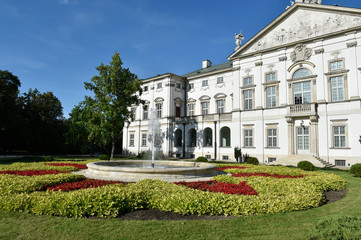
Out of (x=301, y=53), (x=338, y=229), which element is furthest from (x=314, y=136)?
(x=338, y=229)

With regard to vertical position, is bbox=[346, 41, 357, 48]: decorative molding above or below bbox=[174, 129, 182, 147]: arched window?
above

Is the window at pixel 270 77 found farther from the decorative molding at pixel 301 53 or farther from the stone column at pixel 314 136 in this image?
the stone column at pixel 314 136

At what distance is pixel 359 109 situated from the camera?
25406mm

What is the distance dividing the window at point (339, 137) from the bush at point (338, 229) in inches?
984

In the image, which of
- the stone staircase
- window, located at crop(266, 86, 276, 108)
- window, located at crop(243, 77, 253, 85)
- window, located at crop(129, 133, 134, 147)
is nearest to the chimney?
window, located at crop(243, 77, 253, 85)

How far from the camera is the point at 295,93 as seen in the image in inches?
1176

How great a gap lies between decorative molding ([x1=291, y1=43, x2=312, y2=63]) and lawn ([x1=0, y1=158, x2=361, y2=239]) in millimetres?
26673

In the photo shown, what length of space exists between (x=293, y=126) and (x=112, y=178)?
915 inches

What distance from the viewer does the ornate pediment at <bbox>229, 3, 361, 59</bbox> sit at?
26.9 metres

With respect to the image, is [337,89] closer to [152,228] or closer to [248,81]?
[248,81]

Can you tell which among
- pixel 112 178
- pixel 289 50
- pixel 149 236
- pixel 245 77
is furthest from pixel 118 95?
pixel 149 236

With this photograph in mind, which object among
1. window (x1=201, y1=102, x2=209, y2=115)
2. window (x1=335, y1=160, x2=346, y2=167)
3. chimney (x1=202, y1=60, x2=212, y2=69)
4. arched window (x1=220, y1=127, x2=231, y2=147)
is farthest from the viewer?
chimney (x1=202, y1=60, x2=212, y2=69)

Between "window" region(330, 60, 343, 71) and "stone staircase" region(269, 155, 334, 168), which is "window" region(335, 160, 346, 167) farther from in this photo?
"window" region(330, 60, 343, 71)

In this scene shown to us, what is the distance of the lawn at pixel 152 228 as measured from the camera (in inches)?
218
